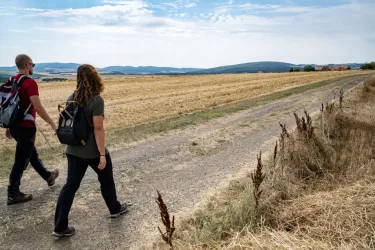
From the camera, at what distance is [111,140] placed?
8719 mm

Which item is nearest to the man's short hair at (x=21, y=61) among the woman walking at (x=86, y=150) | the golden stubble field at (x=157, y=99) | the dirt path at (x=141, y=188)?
the woman walking at (x=86, y=150)

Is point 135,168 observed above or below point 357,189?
below

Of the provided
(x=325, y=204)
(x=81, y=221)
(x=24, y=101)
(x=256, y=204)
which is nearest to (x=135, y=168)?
(x=81, y=221)

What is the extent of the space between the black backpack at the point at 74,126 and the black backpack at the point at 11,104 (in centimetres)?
127

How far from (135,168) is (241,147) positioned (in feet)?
9.53

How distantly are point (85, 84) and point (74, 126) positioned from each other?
509 mm

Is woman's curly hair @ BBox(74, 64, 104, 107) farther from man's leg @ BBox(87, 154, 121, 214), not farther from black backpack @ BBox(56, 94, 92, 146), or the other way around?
man's leg @ BBox(87, 154, 121, 214)

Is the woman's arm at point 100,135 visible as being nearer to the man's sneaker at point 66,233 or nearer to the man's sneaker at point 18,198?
the man's sneaker at point 66,233

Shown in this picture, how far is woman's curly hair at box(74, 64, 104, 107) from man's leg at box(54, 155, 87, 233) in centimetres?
77

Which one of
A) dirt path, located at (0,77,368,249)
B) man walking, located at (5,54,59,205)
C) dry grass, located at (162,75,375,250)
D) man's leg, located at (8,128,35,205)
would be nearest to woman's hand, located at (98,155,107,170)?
dirt path, located at (0,77,368,249)

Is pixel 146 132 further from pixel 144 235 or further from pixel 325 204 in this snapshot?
pixel 325 204

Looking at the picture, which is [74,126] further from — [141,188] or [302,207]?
[302,207]

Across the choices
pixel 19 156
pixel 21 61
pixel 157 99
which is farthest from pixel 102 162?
pixel 157 99

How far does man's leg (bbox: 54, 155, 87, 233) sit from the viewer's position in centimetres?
375
